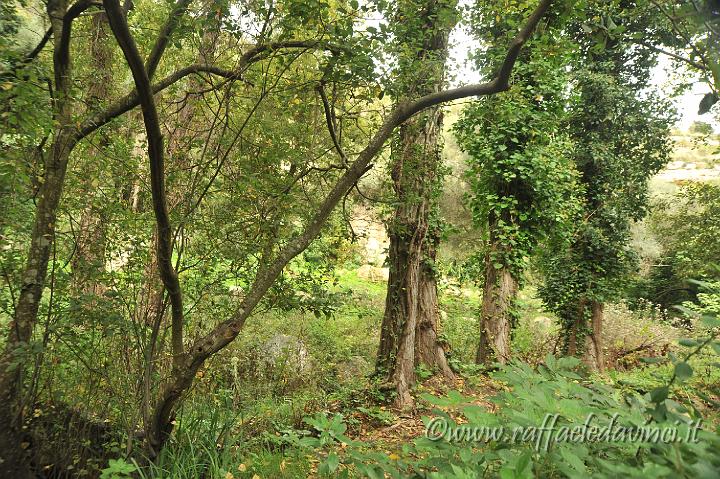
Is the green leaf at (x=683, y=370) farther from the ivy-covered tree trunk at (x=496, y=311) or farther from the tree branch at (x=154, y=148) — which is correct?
the ivy-covered tree trunk at (x=496, y=311)

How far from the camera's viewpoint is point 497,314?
7293mm

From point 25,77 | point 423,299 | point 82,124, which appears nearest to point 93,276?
point 82,124

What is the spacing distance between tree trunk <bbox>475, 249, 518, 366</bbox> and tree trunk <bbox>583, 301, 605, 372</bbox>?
3.60 m

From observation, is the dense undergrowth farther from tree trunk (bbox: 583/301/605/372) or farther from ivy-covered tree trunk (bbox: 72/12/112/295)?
ivy-covered tree trunk (bbox: 72/12/112/295)

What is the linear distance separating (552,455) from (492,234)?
6417 mm

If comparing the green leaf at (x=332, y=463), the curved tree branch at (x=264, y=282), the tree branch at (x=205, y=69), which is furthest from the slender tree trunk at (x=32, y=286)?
the green leaf at (x=332, y=463)

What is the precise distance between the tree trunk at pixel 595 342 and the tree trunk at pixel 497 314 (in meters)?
3.60

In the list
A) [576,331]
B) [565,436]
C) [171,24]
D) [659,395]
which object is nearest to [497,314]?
[576,331]

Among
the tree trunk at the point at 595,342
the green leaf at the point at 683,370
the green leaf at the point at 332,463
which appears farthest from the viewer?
the tree trunk at the point at 595,342

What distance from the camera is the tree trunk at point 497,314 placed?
7230 millimetres

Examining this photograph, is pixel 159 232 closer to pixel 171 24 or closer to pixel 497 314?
pixel 171 24

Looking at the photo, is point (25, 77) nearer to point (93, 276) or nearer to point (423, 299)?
point (93, 276)

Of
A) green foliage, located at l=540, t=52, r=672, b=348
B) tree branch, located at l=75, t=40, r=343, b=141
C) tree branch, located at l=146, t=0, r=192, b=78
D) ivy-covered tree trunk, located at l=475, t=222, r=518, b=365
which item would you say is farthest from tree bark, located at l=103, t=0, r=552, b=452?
green foliage, located at l=540, t=52, r=672, b=348

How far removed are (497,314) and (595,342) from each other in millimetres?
4058
